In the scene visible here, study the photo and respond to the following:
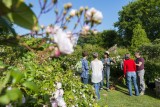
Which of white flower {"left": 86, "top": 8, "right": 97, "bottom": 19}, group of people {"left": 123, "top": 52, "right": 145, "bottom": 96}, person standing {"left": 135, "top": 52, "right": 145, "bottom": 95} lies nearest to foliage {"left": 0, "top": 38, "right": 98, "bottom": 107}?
white flower {"left": 86, "top": 8, "right": 97, "bottom": 19}

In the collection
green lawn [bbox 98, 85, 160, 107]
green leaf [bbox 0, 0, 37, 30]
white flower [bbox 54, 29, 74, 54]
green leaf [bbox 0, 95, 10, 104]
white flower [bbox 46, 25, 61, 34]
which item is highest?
green leaf [bbox 0, 0, 37, 30]

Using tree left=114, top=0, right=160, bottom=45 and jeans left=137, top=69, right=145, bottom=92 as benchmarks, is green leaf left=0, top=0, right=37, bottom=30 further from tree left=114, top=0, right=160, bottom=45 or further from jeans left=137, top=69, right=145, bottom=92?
tree left=114, top=0, right=160, bottom=45

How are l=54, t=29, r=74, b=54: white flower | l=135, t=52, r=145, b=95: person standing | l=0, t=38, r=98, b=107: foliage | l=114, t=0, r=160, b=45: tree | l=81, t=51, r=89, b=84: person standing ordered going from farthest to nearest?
l=114, t=0, r=160, b=45: tree < l=135, t=52, r=145, b=95: person standing < l=81, t=51, r=89, b=84: person standing < l=0, t=38, r=98, b=107: foliage < l=54, t=29, r=74, b=54: white flower

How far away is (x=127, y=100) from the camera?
32.9ft

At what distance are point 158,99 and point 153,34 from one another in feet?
143

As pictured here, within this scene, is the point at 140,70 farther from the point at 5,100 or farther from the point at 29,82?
the point at 5,100

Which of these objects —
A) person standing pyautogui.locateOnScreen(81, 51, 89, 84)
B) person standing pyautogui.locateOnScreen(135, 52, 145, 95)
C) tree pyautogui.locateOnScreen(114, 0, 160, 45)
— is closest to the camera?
person standing pyautogui.locateOnScreen(81, 51, 89, 84)

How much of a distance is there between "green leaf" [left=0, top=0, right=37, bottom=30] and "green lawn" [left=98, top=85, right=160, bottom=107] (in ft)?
24.8

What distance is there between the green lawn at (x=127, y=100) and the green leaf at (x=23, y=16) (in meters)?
7.55

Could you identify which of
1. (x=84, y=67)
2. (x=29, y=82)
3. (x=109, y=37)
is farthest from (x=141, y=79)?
(x=109, y=37)

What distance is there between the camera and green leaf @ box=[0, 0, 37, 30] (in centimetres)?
111

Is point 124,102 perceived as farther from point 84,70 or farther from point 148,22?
point 148,22

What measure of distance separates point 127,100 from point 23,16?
9.14m

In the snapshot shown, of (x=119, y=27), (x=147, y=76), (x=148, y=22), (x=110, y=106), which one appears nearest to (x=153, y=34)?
(x=148, y=22)
